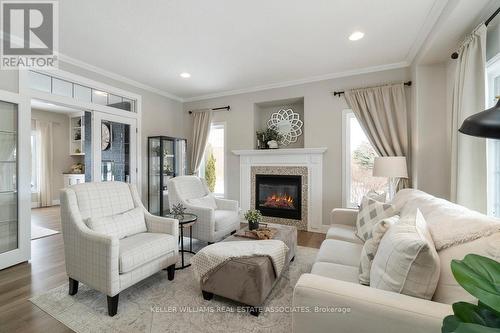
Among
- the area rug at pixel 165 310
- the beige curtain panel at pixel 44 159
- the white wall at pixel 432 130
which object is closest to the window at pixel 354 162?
the white wall at pixel 432 130

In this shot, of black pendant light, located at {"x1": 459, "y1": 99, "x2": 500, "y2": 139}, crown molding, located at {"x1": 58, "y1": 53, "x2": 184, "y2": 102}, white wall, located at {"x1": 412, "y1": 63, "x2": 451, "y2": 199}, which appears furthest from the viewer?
crown molding, located at {"x1": 58, "y1": 53, "x2": 184, "y2": 102}

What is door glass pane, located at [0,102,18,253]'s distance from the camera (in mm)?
2701

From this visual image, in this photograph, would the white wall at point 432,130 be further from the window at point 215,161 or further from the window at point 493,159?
the window at point 215,161

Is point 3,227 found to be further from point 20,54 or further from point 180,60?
point 180,60

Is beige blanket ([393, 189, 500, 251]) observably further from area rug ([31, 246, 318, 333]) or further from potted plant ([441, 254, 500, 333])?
area rug ([31, 246, 318, 333])

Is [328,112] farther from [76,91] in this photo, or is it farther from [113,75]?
[76,91]

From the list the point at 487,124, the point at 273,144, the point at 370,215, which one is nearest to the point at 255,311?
the point at 370,215

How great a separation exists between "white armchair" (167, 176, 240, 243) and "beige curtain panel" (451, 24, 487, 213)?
8.68 feet

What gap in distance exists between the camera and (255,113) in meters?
4.64

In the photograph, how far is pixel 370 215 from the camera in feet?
7.15

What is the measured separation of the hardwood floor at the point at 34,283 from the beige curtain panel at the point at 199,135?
2.58 m

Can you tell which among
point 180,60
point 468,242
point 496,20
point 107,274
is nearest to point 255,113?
point 180,60

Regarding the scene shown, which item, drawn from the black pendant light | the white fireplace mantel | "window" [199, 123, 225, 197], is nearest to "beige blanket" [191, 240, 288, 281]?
the black pendant light

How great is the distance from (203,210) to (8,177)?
2314mm
